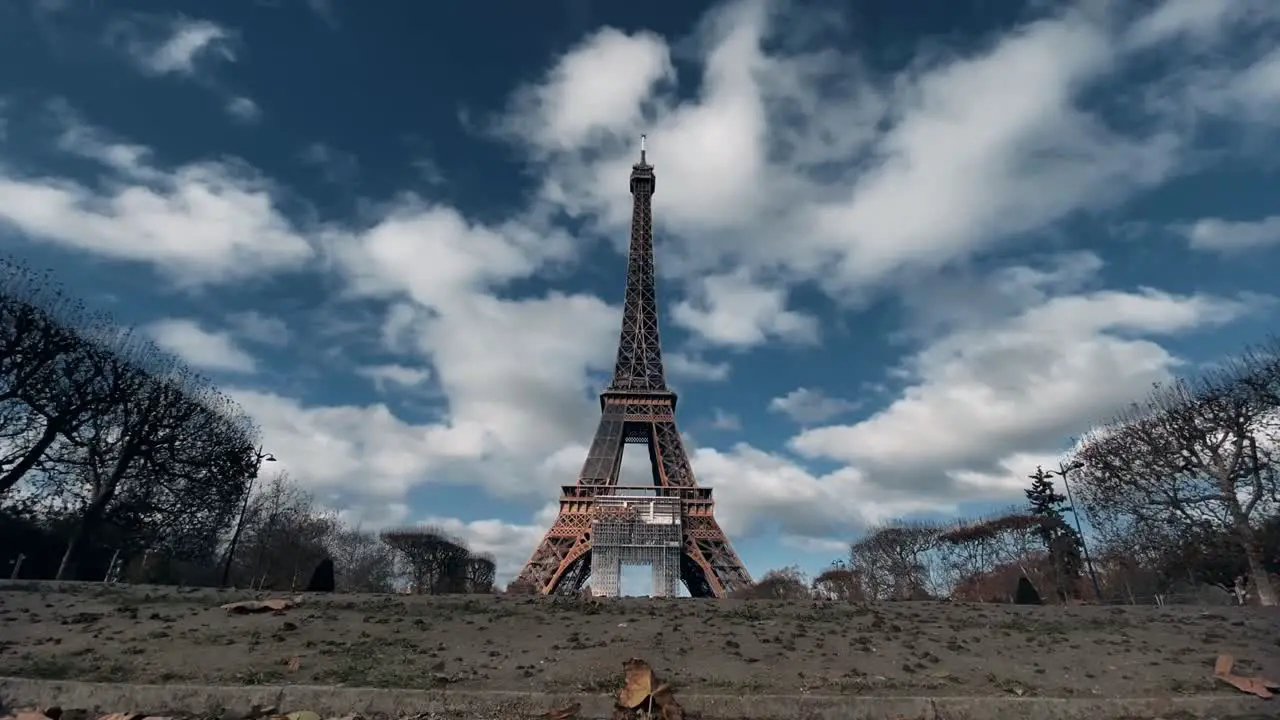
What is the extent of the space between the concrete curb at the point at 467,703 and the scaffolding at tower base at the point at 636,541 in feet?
121

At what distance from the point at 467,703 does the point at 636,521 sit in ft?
127

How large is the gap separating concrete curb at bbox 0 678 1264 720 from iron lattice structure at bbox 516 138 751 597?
108ft

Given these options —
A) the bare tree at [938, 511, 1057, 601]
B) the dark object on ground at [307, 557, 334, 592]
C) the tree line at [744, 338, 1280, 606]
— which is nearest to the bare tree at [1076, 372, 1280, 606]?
the tree line at [744, 338, 1280, 606]


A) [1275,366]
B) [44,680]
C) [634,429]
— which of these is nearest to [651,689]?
[44,680]

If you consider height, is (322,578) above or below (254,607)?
above

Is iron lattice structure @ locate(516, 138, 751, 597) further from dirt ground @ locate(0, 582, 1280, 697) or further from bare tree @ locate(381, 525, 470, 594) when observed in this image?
dirt ground @ locate(0, 582, 1280, 697)

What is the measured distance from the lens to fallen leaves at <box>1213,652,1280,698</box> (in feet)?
32.8

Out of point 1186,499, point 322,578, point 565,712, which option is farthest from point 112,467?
point 1186,499

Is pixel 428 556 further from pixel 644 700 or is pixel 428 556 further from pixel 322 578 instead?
pixel 644 700

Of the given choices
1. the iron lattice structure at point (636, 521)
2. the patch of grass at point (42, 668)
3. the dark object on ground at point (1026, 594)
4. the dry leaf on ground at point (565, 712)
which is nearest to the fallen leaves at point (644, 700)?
the dry leaf on ground at point (565, 712)

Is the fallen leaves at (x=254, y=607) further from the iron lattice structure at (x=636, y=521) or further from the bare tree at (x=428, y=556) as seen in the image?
the bare tree at (x=428, y=556)

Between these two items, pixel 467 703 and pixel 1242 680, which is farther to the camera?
pixel 1242 680

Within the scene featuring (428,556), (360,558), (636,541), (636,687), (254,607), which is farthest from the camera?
(360,558)

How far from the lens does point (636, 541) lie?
4600 cm
